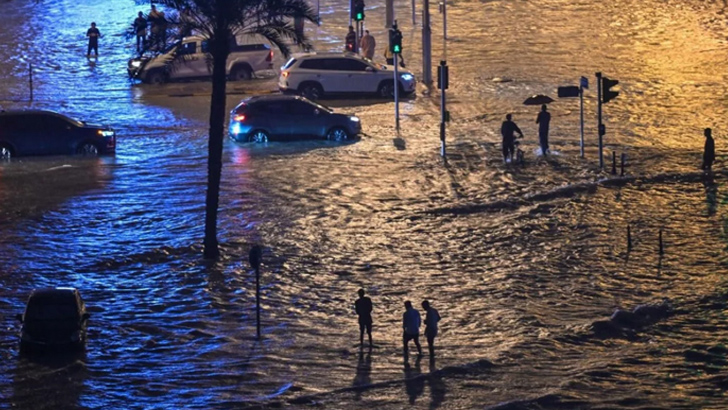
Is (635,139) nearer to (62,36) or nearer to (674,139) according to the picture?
(674,139)

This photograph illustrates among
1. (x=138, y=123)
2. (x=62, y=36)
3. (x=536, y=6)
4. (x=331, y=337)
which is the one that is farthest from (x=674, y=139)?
(x=62, y=36)

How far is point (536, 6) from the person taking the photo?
5753 cm

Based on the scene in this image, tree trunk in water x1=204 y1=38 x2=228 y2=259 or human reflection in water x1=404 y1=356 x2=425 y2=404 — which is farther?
tree trunk in water x1=204 y1=38 x2=228 y2=259

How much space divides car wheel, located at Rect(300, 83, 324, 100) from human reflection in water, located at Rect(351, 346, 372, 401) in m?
22.7

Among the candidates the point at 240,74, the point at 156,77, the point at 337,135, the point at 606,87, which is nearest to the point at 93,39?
the point at 156,77

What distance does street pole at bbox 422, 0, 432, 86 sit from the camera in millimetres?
39688

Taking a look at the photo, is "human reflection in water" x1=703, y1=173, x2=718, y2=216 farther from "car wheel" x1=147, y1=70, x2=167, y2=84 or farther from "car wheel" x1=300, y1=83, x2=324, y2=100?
"car wheel" x1=147, y1=70, x2=167, y2=84

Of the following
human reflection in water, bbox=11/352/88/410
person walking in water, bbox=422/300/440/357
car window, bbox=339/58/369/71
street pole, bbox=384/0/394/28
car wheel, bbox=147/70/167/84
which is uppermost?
street pole, bbox=384/0/394/28

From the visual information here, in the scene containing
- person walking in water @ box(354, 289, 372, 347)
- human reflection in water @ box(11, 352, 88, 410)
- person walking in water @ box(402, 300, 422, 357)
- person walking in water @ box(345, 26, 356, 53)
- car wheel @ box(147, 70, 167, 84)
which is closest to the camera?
human reflection in water @ box(11, 352, 88, 410)

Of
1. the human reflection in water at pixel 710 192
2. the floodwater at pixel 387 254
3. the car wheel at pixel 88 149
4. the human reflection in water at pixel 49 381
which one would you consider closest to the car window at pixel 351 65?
the floodwater at pixel 387 254

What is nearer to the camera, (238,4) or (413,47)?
(238,4)

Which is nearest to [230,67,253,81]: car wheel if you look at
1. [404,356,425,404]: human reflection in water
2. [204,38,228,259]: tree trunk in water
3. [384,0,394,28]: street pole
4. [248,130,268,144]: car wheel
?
[384,0,394,28]: street pole

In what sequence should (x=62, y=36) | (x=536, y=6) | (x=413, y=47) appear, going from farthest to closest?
(x=536, y=6)
(x=62, y=36)
(x=413, y=47)

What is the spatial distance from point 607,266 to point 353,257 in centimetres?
466
